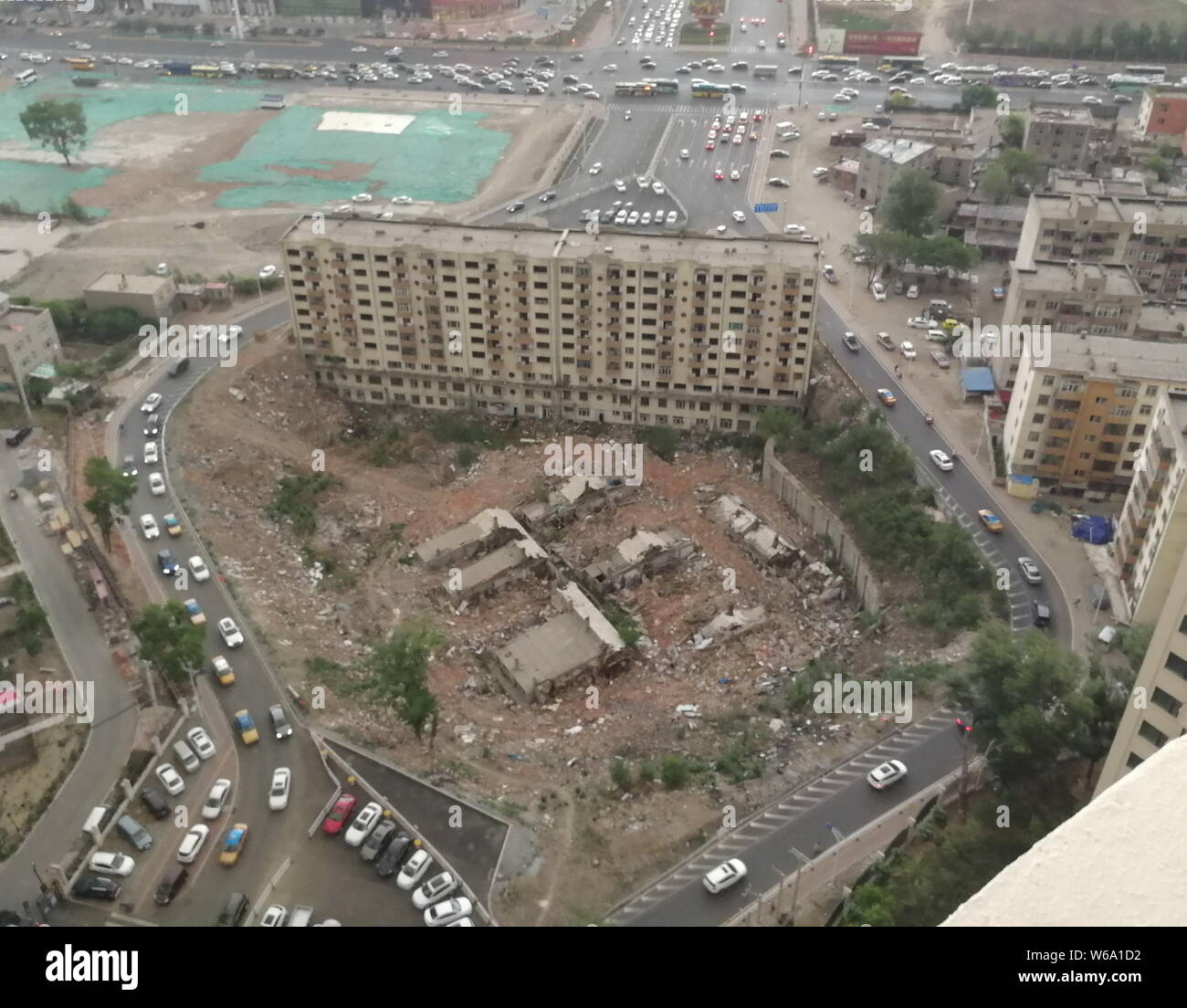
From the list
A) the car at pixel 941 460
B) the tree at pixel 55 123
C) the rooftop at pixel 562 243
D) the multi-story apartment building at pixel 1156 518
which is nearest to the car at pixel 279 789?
the rooftop at pixel 562 243

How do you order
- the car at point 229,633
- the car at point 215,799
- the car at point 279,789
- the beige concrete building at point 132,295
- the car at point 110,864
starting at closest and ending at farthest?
the car at point 110,864 < the car at point 215,799 < the car at point 279,789 < the car at point 229,633 < the beige concrete building at point 132,295

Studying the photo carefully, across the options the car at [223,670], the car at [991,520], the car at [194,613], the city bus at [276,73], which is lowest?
the car at [223,670]

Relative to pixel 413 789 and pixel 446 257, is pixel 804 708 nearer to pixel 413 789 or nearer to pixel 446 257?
pixel 413 789

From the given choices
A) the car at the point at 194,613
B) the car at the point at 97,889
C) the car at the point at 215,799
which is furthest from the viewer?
the car at the point at 194,613

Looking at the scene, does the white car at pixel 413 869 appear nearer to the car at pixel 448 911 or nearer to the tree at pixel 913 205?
the car at pixel 448 911

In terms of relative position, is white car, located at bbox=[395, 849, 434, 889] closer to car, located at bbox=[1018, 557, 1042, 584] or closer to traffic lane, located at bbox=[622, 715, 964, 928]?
traffic lane, located at bbox=[622, 715, 964, 928]
